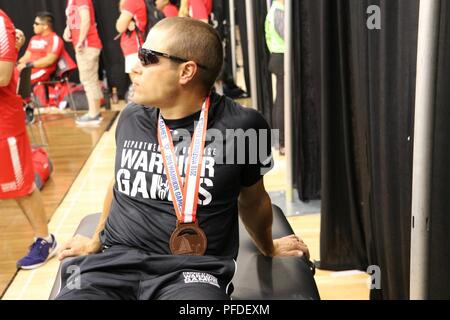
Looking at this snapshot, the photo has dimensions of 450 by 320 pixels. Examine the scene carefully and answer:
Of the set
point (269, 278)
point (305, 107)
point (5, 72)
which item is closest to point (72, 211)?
point (5, 72)

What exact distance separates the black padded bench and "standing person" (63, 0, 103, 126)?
448 centimetres

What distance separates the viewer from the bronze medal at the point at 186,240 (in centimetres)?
158

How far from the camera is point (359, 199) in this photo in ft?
9.02

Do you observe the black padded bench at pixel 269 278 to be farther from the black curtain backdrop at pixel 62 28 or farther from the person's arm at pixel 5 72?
the black curtain backdrop at pixel 62 28

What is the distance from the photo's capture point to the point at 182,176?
162 cm

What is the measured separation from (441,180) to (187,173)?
70 centimetres

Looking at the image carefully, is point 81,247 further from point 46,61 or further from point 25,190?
point 46,61

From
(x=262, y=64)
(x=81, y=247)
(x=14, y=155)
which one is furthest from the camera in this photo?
(x=262, y=64)

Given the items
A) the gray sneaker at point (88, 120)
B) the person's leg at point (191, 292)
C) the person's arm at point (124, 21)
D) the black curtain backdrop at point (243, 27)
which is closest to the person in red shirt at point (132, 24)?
the person's arm at point (124, 21)

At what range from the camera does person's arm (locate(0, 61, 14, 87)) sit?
2629mm

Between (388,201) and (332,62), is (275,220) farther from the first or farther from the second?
(332,62)
